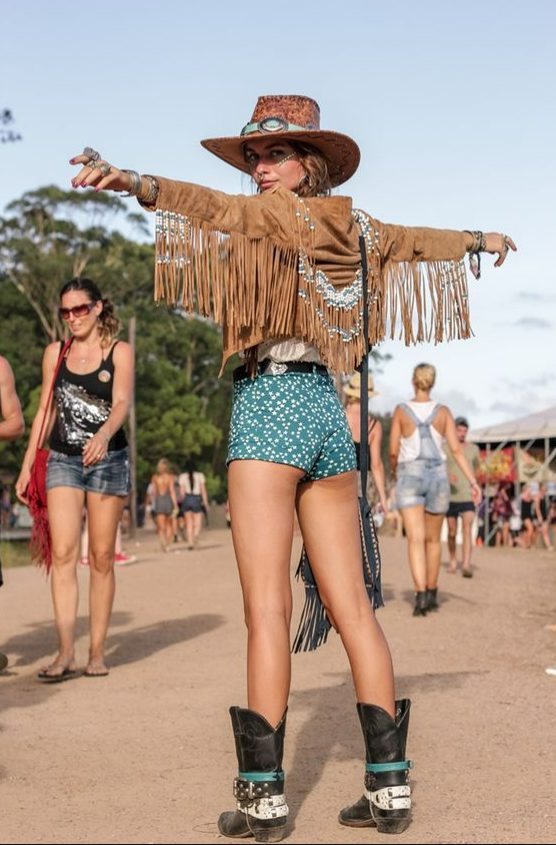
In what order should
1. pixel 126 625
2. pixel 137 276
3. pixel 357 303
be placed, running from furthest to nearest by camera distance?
1. pixel 137 276
2. pixel 126 625
3. pixel 357 303

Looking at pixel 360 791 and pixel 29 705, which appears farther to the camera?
pixel 29 705

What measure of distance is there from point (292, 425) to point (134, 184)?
2.82 ft

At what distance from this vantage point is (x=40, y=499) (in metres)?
7.48

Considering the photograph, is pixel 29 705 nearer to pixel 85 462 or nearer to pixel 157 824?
pixel 85 462

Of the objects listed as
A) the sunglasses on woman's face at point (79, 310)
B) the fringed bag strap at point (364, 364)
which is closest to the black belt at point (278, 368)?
the fringed bag strap at point (364, 364)

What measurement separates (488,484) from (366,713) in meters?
23.9

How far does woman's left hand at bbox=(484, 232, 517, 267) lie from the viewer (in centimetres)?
454

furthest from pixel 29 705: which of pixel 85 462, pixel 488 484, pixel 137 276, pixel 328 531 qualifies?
pixel 137 276

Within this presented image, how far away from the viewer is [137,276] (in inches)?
2071

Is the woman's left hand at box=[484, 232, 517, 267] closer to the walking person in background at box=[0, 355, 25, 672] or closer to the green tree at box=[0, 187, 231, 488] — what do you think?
the walking person in background at box=[0, 355, 25, 672]

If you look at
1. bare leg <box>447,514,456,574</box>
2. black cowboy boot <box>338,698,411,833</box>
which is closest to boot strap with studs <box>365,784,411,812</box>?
black cowboy boot <box>338,698,411,833</box>

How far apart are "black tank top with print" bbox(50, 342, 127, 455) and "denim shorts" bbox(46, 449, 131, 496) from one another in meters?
0.06

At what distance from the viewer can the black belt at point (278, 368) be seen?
13.3 feet

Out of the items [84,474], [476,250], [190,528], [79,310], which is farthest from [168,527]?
[476,250]
